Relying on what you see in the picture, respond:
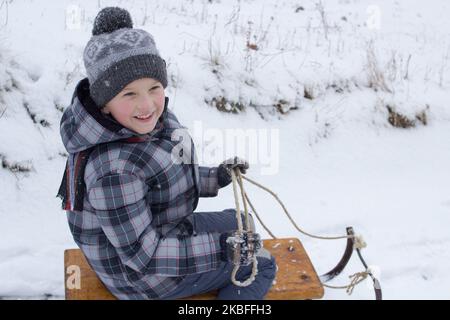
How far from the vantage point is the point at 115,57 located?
6.48ft

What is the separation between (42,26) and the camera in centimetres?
437

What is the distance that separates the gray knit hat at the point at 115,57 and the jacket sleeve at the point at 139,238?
0.35 m

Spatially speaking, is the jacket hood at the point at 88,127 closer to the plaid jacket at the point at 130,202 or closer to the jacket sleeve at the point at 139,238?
the plaid jacket at the point at 130,202

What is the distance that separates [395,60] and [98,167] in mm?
4055

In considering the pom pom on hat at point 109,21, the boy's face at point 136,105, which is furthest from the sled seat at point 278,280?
the pom pom on hat at point 109,21

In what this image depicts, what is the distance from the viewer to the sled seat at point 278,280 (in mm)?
2402

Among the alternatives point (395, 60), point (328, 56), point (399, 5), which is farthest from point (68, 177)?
point (399, 5)

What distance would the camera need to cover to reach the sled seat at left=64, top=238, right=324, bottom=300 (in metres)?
2.40

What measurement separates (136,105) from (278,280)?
1.15m

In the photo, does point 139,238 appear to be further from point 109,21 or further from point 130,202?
point 109,21

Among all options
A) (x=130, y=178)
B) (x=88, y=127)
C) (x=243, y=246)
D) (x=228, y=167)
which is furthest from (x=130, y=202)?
(x=228, y=167)

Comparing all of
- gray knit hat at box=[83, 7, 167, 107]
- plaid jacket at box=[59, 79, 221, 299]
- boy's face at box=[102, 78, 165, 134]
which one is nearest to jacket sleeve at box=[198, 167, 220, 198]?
plaid jacket at box=[59, 79, 221, 299]

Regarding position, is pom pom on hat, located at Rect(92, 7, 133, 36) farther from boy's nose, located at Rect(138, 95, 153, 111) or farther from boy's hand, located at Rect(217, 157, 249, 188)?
boy's hand, located at Rect(217, 157, 249, 188)

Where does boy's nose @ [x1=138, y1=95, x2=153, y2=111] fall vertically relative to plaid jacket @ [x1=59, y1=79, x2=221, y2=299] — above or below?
above
